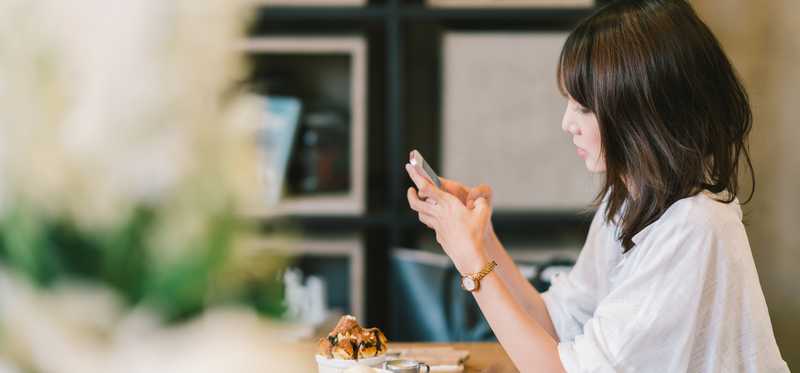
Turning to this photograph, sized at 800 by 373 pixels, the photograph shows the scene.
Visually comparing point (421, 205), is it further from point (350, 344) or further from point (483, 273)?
point (350, 344)

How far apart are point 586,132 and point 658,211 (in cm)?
14

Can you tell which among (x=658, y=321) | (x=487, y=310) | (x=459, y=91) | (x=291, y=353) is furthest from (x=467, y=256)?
(x=459, y=91)

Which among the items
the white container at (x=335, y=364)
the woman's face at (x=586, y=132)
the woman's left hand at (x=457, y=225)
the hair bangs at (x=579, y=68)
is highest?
the hair bangs at (x=579, y=68)

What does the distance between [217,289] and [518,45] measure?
92.3 inches

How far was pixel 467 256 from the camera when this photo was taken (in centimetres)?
122

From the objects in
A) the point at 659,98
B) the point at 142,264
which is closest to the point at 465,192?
the point at 659,98

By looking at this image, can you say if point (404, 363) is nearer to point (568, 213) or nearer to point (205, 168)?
point (205, 168)

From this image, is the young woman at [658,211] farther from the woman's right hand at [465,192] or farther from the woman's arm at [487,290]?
the woman's right hand at [465,192]

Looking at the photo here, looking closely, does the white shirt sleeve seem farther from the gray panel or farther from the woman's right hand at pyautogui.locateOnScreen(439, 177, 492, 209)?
the gray panel

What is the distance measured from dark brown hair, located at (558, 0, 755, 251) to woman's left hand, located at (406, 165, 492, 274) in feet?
0.64

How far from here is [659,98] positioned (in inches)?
44.9

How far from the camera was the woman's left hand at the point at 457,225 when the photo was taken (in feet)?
3.99

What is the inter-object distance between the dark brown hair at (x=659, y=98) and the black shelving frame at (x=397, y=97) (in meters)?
1.33

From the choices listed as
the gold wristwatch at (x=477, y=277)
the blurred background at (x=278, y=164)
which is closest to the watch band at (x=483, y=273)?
the gold wristwatch at (x=477, y=277)
